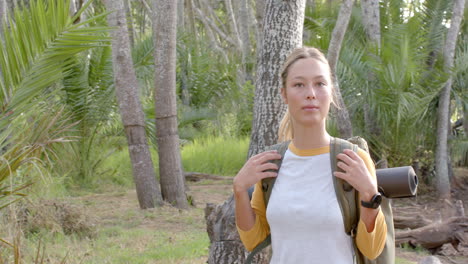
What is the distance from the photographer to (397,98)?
9.91 m

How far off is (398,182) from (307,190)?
303 millimetres

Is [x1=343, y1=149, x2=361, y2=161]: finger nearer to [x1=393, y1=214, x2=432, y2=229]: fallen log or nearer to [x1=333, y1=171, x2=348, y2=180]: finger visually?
[x1=333, y1=171, x2=348, y2=180]: finger

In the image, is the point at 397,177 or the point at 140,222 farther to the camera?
the point at 140,222

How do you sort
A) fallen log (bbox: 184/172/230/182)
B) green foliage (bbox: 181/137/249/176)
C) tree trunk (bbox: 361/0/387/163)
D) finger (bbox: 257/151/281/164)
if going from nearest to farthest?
1. finger (bbox: 257/151/281/164)
2. tree trunk (bbox: 361/0/387/163)
3. fallen log (bbox: 184/172/230/182)
4. green foliage (bbox: 181/137/249/176)

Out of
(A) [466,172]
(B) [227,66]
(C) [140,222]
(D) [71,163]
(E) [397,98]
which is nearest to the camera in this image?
(C) [140,222]

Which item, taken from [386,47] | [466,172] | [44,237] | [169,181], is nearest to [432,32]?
[386,47]

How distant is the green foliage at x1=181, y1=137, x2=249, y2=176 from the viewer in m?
14.1

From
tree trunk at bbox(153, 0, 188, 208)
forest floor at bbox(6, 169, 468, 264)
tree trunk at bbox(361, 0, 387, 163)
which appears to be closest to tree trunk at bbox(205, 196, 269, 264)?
forest floor at bbox(6, 169, 468, 264)

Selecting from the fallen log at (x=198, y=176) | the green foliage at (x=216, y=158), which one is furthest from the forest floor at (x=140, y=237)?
the green foliage at (x=216, y=158)

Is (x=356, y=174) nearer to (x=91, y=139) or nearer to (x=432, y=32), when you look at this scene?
(x=91, y=139)

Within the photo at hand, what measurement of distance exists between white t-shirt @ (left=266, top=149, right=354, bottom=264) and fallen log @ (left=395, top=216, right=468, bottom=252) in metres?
4.69

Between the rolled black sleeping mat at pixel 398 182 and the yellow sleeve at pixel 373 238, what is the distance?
0.14 meters

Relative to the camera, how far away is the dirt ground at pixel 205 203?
6202 mm

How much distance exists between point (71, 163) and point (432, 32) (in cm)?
740
